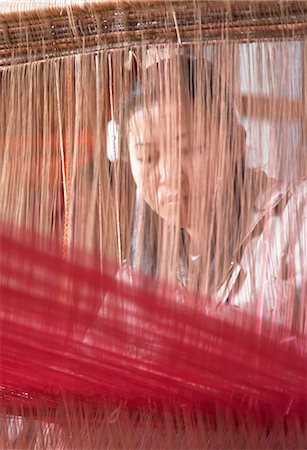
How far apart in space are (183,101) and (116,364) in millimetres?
284

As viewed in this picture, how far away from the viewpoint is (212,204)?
84cm

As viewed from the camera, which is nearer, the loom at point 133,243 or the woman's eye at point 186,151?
the loom at point 133,243

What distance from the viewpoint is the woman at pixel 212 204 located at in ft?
2.73

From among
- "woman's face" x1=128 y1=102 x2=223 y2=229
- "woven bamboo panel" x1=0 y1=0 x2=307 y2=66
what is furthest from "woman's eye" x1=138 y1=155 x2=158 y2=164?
"woven bamboo panel" x1=0 y1=0 x2=307 y2=66

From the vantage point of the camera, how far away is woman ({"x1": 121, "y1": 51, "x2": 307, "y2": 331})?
2.73 ft

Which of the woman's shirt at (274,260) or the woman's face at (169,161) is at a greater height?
the woman's face at (169,161)

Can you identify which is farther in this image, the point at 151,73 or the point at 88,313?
the point at 151,73

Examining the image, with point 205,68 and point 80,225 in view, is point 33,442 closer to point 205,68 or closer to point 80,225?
point 80,225

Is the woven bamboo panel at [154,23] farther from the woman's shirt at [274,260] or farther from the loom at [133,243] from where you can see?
the woman's shirt at [274,260]

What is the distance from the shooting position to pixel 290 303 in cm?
82

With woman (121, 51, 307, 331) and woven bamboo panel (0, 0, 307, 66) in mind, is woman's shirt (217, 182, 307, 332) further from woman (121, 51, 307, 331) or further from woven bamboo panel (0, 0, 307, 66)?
woven bamboo panel (0, 0, 307, 66)

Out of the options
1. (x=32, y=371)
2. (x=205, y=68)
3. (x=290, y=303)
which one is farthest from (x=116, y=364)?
(x=205, y=68)

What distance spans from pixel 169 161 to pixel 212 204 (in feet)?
0.21

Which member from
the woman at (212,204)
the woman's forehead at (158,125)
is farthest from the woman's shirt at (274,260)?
the woman's forehead at (158,125)
